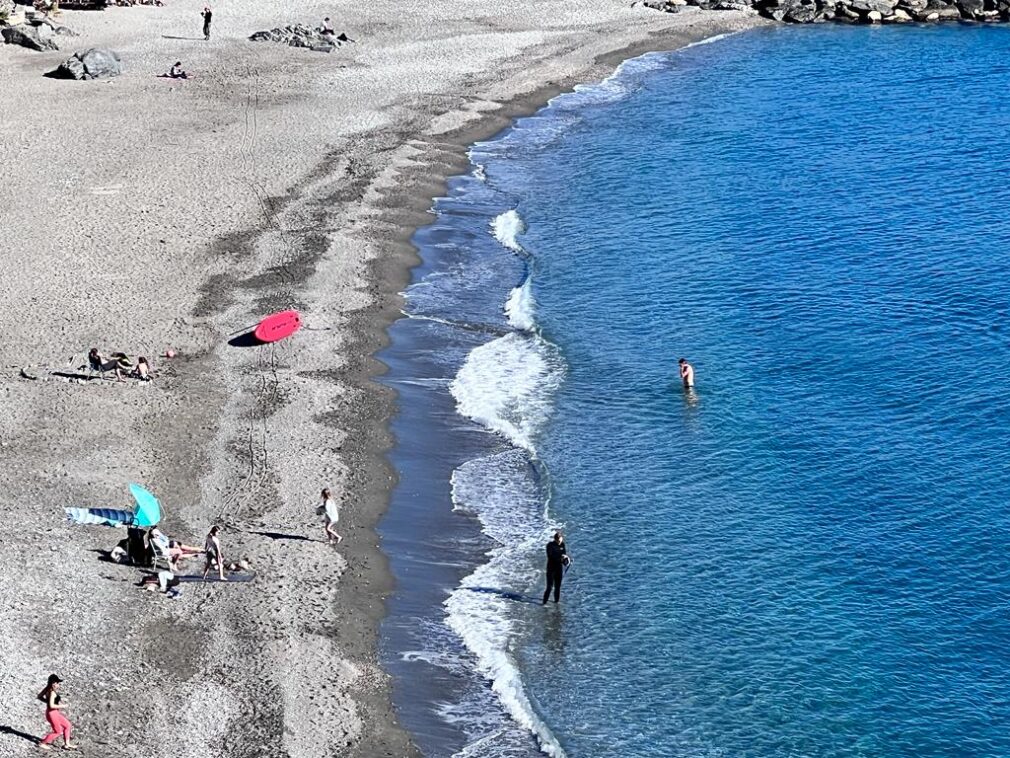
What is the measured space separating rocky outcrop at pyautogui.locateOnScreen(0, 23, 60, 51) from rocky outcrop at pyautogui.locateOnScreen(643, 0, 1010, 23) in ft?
135

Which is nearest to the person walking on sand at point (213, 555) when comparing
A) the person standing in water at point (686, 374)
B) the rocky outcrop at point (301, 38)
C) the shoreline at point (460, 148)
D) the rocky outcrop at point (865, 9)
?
the shoreline at point (460, 148)

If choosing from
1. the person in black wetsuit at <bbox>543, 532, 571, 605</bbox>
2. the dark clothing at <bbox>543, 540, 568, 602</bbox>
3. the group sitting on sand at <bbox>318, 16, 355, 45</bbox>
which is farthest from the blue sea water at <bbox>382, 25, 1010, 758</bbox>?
the group sitting on sand at <bbox>318, 16, 355, 45</bbox>

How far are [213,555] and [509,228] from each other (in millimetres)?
30054

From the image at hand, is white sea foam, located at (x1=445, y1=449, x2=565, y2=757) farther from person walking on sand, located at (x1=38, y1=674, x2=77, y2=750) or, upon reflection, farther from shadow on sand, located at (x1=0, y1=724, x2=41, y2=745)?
shadow on sand, located at (x1=0, y1=724, x2=41, y2=745)

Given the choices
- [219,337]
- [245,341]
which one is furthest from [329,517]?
[219,337]

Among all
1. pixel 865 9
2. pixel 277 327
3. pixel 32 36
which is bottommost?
pixel 277 327

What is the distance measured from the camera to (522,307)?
49.6 m

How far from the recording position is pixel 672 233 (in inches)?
2244

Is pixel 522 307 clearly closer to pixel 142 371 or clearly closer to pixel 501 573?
pixel 142 371

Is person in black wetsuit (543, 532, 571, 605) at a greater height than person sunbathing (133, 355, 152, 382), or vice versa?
person sunbathing (133, 355, 152, 382)

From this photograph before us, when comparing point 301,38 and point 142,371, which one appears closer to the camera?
point 142,371

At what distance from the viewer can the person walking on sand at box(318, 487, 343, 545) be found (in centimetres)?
3294

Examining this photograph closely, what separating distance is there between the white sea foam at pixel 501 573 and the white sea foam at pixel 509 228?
59.6 ft

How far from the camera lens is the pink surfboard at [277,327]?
4294 centimetres
